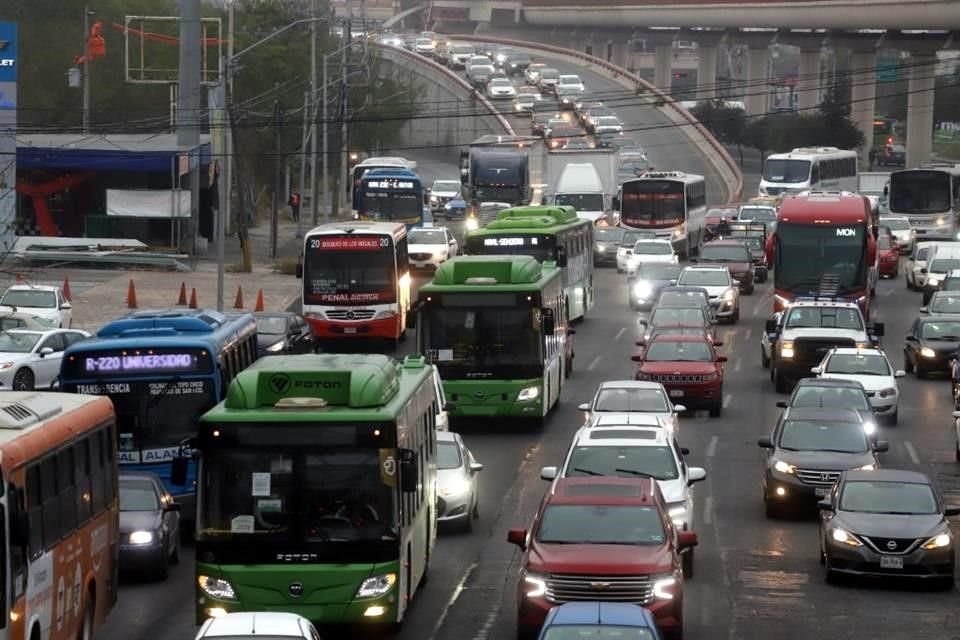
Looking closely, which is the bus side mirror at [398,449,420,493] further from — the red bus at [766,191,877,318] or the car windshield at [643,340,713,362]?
the red bus at [766,191,877,318]

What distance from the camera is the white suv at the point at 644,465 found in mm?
22672

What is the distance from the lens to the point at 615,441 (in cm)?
2384

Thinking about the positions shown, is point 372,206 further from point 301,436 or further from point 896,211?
point 301,436

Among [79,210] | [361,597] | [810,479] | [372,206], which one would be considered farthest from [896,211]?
[361,597]

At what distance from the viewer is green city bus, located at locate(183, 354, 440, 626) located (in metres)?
17.1

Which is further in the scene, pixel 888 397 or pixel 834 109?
pixel 834 109

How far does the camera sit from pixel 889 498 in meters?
22.2

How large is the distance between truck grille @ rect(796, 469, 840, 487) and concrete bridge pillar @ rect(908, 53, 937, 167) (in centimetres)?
9265

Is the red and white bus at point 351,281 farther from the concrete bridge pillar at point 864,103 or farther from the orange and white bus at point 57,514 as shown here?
the concrete bridge pillar at point 864,103

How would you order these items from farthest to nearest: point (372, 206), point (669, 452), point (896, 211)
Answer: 1. point (896, 211)
2. point (372, 206)
3. point (669, 452)

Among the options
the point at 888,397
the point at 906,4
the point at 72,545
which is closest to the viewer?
the point at 72,545

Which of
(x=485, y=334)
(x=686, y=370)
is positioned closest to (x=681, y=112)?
(x=686, y=370)

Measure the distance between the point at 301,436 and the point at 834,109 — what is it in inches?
4725

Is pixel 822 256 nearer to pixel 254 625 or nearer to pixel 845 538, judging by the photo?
pixel 845 538
